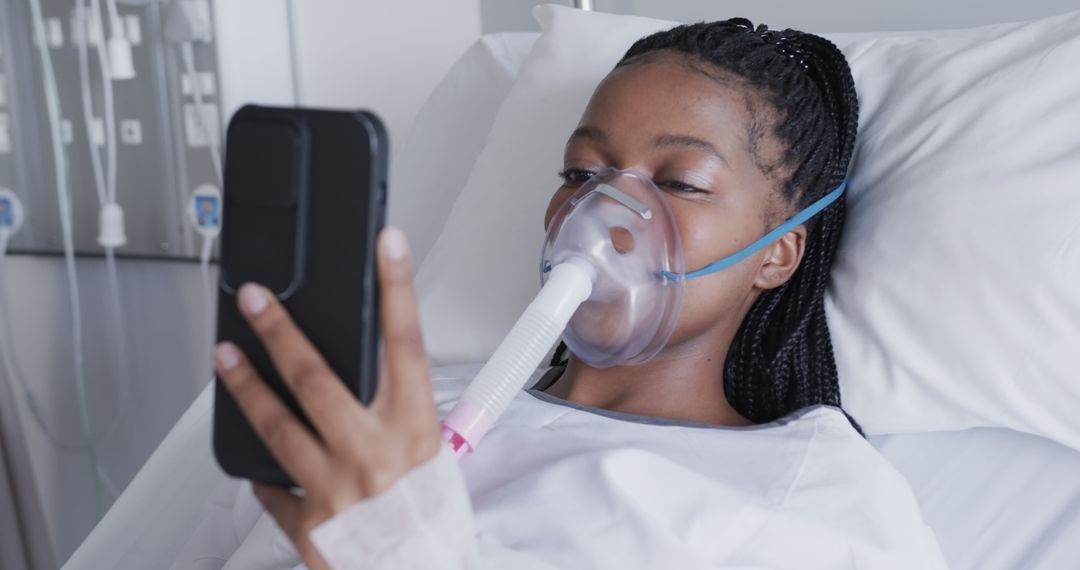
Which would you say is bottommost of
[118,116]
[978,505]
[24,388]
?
[24,388]

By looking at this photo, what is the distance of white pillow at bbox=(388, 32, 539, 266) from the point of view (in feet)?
5.49

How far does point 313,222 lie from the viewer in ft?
1.99

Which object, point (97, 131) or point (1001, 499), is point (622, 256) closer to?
point (1001, 499)

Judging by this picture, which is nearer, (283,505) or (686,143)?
(283,505)

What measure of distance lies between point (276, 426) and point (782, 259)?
0.77 meters

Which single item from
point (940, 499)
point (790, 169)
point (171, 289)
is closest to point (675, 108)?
point (790, 169)

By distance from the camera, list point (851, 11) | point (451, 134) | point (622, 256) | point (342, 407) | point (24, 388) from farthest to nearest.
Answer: point (24, 388)
point (451, 134)
point (851, 11)
point (622, 256)
point (342, 407)

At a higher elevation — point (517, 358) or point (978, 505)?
point (517, 358)

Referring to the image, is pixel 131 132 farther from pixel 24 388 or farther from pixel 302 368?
pixel 302 368

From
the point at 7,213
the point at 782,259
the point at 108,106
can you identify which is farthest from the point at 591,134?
the point at 7,213

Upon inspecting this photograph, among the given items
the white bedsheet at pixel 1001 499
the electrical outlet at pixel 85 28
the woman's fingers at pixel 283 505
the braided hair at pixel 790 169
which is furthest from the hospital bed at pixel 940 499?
the electrical outlet at pixel 85 28

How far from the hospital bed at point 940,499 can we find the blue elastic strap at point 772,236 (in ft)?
0.95

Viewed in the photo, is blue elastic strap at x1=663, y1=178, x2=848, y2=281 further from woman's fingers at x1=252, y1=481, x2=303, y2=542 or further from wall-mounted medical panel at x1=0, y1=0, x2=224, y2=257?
wall-mounted medical panel at x1=0, y1=0, x2=224, y2=257

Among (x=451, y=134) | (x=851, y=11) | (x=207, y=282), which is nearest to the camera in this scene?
(x=851, y=11)
